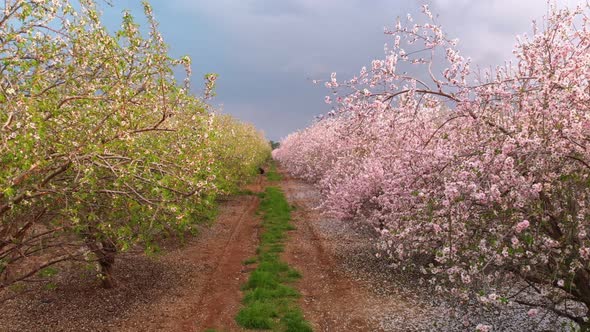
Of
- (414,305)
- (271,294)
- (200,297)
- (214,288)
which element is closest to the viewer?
(414,305)

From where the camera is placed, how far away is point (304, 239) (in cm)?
2086

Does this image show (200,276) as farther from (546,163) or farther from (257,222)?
(546,163)

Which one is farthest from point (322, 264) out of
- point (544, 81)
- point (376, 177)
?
point (544, 81)

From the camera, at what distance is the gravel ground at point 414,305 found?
1039 centimetres

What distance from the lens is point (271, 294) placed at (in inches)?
526

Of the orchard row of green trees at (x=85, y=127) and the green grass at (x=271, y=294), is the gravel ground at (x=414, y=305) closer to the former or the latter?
the green grass at (x=271, y=294)

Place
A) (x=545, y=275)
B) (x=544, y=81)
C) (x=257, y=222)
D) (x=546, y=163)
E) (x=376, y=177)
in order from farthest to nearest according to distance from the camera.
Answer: (x=257, y=222)
(x=376, y=177)
(x=545, y=275)
(x=544, y=81)
(x=546, y=163)

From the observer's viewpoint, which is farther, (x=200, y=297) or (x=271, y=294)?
(x=200, y=297)

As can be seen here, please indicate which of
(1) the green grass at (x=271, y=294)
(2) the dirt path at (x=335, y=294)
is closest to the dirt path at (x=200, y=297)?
(2) the dirt path at (x=335, y=294)

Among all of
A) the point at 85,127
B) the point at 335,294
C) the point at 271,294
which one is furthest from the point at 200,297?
the point at 85,127

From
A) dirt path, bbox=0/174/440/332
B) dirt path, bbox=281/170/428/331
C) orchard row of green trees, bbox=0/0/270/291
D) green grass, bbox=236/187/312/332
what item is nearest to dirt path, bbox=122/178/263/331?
dirt path, bbox=0/174/440/332

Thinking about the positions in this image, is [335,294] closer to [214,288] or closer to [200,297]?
[214,288]

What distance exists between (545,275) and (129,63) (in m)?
8.24

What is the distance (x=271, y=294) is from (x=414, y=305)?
393cm
